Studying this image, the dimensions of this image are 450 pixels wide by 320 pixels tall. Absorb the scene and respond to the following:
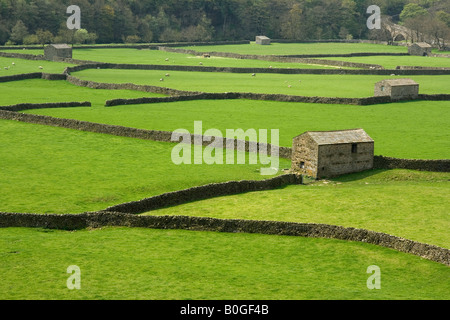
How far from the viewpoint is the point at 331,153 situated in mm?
53156

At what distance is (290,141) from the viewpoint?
2438 inches

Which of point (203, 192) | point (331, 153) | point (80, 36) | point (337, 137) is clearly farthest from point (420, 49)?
point (203, 192)

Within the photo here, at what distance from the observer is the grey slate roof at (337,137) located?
5275 cm

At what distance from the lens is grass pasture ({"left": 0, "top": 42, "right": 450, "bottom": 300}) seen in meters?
33.8

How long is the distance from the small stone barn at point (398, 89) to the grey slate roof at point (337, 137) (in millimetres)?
32042

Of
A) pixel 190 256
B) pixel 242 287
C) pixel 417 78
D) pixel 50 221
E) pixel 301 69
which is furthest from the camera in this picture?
pixel 301 69

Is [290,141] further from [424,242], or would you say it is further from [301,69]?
[301,69]

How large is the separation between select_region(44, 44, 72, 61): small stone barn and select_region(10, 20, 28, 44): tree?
2867 cm

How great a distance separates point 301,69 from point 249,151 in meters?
60.2

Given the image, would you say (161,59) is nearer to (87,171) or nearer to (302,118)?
(302,118)

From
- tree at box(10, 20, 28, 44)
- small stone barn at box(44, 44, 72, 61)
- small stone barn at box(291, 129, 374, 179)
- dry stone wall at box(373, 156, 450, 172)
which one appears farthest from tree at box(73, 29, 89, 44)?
dry stone wall at box(373, 156, 450, 172)

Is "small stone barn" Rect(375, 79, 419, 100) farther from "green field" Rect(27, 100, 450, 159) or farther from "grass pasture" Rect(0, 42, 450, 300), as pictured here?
"grass pasture" Rect(0, 42, 450, 300)
